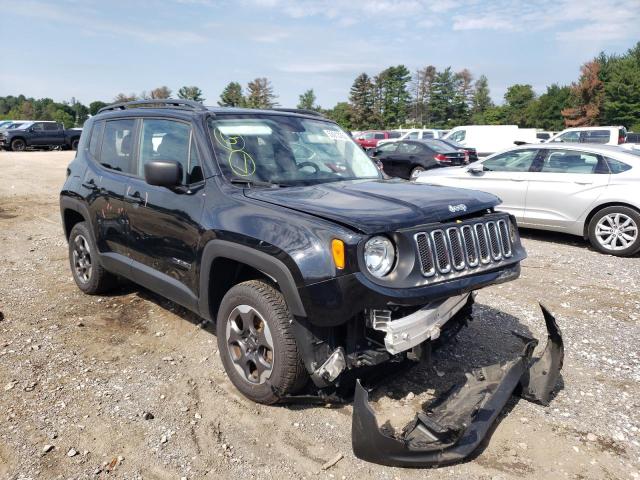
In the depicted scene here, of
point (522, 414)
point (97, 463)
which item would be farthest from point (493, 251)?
point (97, 463)

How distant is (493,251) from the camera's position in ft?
11.1

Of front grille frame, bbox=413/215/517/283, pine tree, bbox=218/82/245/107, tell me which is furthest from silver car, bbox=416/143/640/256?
pine tree, bbox=218/82/245/107

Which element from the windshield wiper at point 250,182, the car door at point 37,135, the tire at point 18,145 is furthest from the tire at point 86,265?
the tire at point 18,145

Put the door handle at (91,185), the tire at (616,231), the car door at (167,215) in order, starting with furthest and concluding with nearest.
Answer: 1. the tire at (616,231)
2. the door handle at (91,185)
3. the car door at (167,215)

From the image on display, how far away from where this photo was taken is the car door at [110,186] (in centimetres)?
452

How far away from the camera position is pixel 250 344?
3.34m

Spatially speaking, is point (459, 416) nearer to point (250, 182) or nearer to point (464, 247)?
point (464, 247)

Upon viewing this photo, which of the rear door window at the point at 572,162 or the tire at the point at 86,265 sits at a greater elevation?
the rear door window at the point at 572,162

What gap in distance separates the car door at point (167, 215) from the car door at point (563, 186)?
6.40 m

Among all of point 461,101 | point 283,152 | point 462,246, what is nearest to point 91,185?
point 283,152

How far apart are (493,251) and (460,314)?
0.60 metres

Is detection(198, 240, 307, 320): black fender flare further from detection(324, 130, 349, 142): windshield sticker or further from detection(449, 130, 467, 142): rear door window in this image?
detection(449, 130, 467, 142): rear door window

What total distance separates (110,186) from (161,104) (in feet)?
2.82

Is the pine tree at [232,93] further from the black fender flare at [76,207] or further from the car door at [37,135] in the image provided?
the black fender flare at [76,207]
